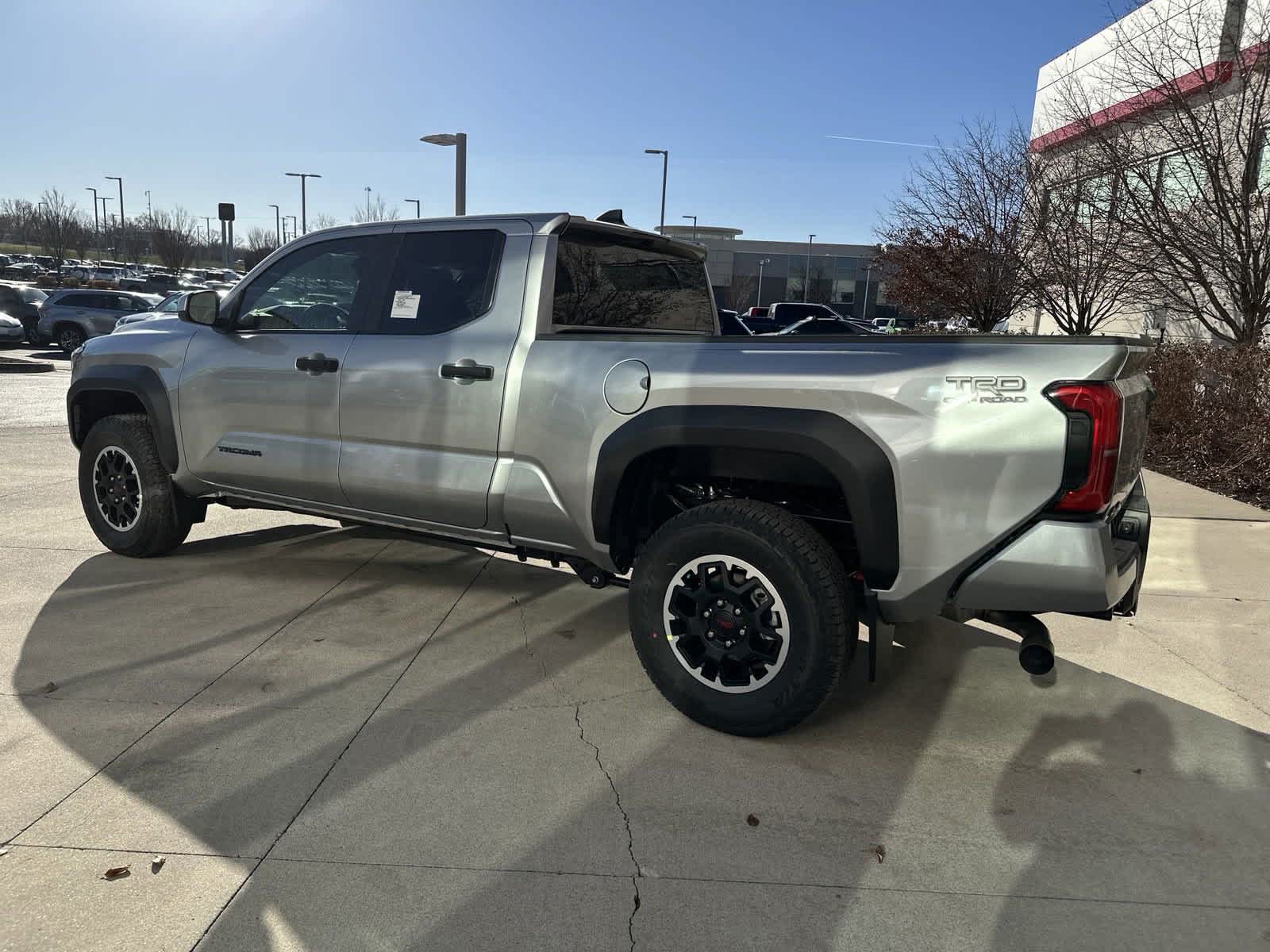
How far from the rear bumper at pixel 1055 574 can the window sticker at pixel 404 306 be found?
267cm

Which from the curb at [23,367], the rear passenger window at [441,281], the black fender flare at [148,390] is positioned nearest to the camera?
the rear passenger window at [441,281]

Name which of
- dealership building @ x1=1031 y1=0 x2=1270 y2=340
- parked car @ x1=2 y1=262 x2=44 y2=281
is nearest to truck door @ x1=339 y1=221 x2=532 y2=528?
dealership building @ x1=1031 y1=0 x2=1270 y2=340

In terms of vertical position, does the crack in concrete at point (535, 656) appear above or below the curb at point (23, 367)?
below

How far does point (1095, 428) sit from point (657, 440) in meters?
1.45

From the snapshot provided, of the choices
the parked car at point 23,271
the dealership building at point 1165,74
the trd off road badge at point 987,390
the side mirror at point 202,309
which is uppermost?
the dealership building at point 1165,74

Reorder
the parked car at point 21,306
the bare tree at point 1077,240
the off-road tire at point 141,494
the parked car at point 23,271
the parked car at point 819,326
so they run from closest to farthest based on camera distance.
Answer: the off-road tire at point 141,494 < the bare tree at point 1077,240 < the parked car at point 819,326 < the parked car at point 21,306 < the parked car at point 23,271

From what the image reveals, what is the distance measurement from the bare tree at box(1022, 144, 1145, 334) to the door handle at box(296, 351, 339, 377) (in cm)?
1072

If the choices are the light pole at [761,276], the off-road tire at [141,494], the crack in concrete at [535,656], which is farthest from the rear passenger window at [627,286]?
the light pole at [761,276]

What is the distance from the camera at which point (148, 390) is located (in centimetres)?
519

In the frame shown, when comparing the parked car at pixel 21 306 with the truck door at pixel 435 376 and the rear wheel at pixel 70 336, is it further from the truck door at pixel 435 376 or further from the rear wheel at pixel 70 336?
the truck door at pixel 435 376

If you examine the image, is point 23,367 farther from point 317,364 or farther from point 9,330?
point 317,364

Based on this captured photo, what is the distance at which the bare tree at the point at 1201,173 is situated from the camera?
10773mm

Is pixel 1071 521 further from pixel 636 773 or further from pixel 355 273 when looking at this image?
pixel 355 273

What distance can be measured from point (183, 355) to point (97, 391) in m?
0.82
